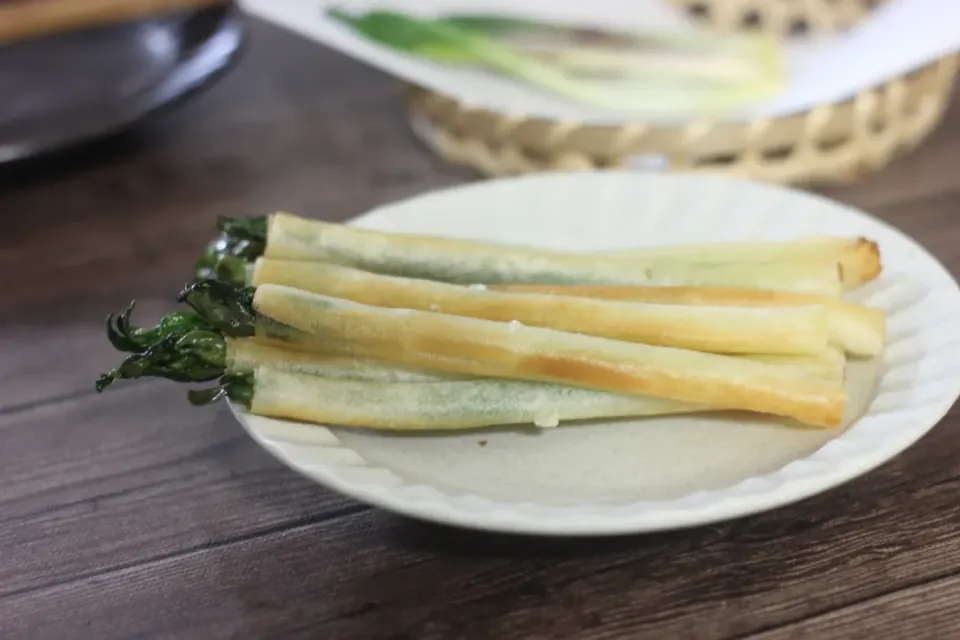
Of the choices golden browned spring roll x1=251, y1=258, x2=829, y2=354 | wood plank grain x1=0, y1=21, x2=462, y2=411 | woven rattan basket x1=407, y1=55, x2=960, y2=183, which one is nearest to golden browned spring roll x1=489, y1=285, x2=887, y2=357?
golden browned spring roll x1=251, y1=258, x2=829, y2=354

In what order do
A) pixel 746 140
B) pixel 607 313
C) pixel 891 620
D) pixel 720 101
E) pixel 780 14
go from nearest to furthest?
pixel 891 620, pixel 607 313, pixel 746 140, pixel 720 101, pixel 780 14

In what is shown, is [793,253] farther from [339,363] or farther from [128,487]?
[128,487]

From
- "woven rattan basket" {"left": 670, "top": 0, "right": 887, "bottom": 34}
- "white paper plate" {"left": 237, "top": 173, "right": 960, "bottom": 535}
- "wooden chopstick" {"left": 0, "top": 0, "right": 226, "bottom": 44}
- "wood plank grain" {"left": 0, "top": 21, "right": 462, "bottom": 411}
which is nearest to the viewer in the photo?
"white paper plate" {"left": 237, "top": 173, "right": 960, "bottom": 535}

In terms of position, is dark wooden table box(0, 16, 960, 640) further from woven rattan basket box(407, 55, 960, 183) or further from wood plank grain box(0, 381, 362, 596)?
woven rattan basket box(407, 55, 960, 183)

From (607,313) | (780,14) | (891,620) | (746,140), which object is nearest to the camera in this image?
(891,620)

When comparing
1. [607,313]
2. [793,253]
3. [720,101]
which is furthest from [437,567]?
[720,101]

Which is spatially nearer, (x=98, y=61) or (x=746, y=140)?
(x=746, y=140)

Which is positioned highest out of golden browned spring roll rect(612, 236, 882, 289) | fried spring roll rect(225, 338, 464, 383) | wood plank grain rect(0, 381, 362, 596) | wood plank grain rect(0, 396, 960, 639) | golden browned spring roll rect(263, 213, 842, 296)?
golden browned spring roll rect(612, 236, 882, 289)
